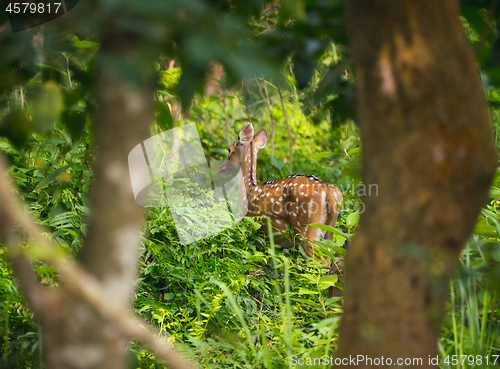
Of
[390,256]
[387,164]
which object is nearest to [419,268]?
[390,256]

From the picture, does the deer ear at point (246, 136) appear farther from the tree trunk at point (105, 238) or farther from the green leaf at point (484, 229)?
the tree trunk at point (105, 238)

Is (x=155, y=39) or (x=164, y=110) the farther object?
(x=164, y=110)

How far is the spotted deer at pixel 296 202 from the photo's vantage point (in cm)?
378

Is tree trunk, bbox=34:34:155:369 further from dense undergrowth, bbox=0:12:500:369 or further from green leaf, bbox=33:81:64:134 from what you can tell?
dense undergrowth, bbox=0:12:500:369

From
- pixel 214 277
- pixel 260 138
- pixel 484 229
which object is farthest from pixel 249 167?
pixel 484 229

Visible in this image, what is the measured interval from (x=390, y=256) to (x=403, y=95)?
11.9 inches

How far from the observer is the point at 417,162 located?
0.79 metres

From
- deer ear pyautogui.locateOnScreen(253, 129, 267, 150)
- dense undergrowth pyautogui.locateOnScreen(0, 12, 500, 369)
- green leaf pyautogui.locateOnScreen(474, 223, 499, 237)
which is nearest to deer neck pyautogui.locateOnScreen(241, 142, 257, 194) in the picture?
deer ear pyautogui.locateOnScreen(253, 129, 267, 150)

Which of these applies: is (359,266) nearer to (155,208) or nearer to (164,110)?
(164,110)

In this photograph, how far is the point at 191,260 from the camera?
263 centimetres

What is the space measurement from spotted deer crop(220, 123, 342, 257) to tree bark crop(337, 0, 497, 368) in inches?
101

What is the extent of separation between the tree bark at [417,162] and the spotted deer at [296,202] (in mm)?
2572

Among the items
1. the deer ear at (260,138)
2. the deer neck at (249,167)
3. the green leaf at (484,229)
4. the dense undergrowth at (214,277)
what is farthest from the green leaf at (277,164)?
the green leaf at (484,229)

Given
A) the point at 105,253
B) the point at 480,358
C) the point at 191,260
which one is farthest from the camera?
the point at 191,260
